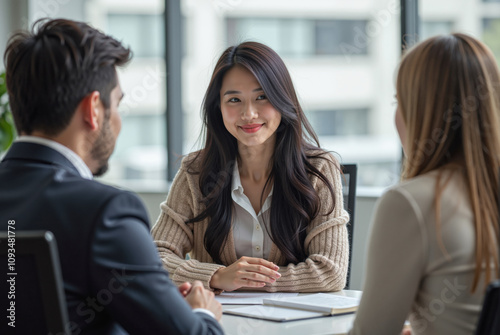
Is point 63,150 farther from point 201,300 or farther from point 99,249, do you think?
point 201,300

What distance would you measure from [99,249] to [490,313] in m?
0.73

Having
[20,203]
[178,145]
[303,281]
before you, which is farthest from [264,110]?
[178,145]

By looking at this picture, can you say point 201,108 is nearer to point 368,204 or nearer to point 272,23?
point 368,204

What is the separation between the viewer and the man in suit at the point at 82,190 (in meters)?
1.23

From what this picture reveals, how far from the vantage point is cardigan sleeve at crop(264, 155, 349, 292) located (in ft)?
6.98

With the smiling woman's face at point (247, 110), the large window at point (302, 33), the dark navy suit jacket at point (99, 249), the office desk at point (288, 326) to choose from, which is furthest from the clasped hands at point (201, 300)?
the large window at point (302, 33)

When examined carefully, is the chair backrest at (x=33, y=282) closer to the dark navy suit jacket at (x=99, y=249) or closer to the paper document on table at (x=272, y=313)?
the dark navy suit jacket at (x=99, y=249)

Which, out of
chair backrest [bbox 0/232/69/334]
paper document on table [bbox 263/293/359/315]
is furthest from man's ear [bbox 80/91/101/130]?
paper document on table [bbox 263/293/359/315]

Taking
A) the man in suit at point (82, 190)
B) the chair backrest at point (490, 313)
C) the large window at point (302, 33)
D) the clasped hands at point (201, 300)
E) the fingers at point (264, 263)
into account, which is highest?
the large window at point (302, 33)

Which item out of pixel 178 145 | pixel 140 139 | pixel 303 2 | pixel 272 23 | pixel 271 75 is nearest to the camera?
pixel 271 75

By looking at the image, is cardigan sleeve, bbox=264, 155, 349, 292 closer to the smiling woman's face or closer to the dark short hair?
the smiling woman's face

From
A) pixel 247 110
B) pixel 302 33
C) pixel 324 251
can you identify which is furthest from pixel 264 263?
pixel 302 33

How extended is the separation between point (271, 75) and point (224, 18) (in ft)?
18.8

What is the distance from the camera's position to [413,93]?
1.36m
